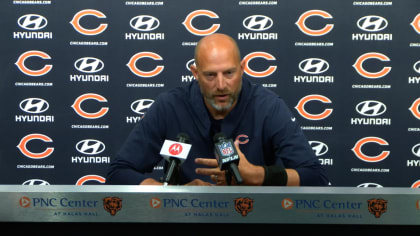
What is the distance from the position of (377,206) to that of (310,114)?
2403 mm

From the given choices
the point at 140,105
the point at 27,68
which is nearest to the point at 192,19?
the point at 140,105

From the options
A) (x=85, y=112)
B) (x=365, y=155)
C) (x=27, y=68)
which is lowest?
(x=365, y=155)

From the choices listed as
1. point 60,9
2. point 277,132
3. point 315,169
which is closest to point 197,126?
point 277,132

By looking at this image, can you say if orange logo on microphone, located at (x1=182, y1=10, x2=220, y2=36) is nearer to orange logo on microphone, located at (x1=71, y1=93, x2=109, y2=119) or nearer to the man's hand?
orange logo on microphone, located at (x1=71, y1=93, x2=109, y2=119)

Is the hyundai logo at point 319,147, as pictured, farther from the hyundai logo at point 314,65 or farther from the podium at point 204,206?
the podium at point 204,206

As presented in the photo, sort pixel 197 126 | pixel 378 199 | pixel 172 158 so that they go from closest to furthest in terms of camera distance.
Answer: pixel 378 199 → pixel 172 158 → pixel 197 126

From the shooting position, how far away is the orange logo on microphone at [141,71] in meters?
3.16

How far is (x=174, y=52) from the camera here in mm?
3150

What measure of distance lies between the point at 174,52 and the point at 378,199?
8.27 ft

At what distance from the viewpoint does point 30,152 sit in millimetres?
3225

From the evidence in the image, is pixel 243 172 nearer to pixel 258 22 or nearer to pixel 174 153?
pixel 174 153

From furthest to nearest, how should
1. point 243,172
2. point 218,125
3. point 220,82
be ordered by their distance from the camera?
point 218,125 → point 220,82 → point 243,172

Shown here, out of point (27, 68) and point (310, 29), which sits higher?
point (310, 29)

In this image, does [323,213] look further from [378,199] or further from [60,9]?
[60,9]
